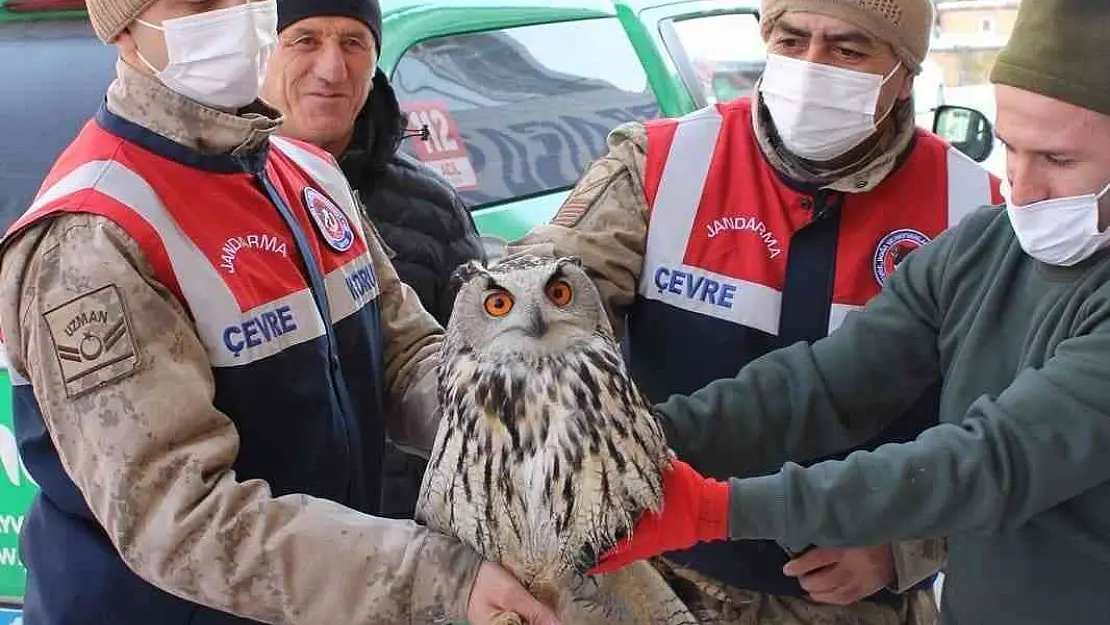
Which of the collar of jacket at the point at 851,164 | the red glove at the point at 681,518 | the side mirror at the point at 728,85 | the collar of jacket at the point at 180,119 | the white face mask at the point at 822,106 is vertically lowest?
the side mirror at the point at 728,85

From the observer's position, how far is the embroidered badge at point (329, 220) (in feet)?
5.47

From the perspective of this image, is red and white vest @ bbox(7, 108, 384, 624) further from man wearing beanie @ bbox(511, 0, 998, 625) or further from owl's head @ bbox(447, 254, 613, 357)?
man wearing beanie @ bbox(511, 0, 998, 625)

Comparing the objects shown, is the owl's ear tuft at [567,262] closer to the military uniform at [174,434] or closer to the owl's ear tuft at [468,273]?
the owl's ear tuft at [468,273]

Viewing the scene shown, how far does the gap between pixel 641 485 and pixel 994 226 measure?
1.89 feet

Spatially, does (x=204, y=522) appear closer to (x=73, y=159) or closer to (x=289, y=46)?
(x=73, y=159)

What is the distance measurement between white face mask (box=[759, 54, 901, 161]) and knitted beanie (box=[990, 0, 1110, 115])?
44 centimetres

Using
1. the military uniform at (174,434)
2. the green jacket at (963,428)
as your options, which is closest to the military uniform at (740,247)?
the green jacket at (963,428)

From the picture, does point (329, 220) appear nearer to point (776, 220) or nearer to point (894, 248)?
point (776, 220)

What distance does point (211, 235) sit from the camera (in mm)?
1447

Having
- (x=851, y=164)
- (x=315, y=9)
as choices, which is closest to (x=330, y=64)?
(x=315, y=9)

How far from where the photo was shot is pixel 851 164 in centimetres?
184

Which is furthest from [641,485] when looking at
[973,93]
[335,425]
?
[973,93]

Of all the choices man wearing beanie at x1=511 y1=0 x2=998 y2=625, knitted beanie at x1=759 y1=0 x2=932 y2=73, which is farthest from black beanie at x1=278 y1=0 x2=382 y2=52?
knitted beanie at x1=759 y1=0 x2=932 y2=73

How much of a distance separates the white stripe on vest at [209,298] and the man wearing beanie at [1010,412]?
50 cm
